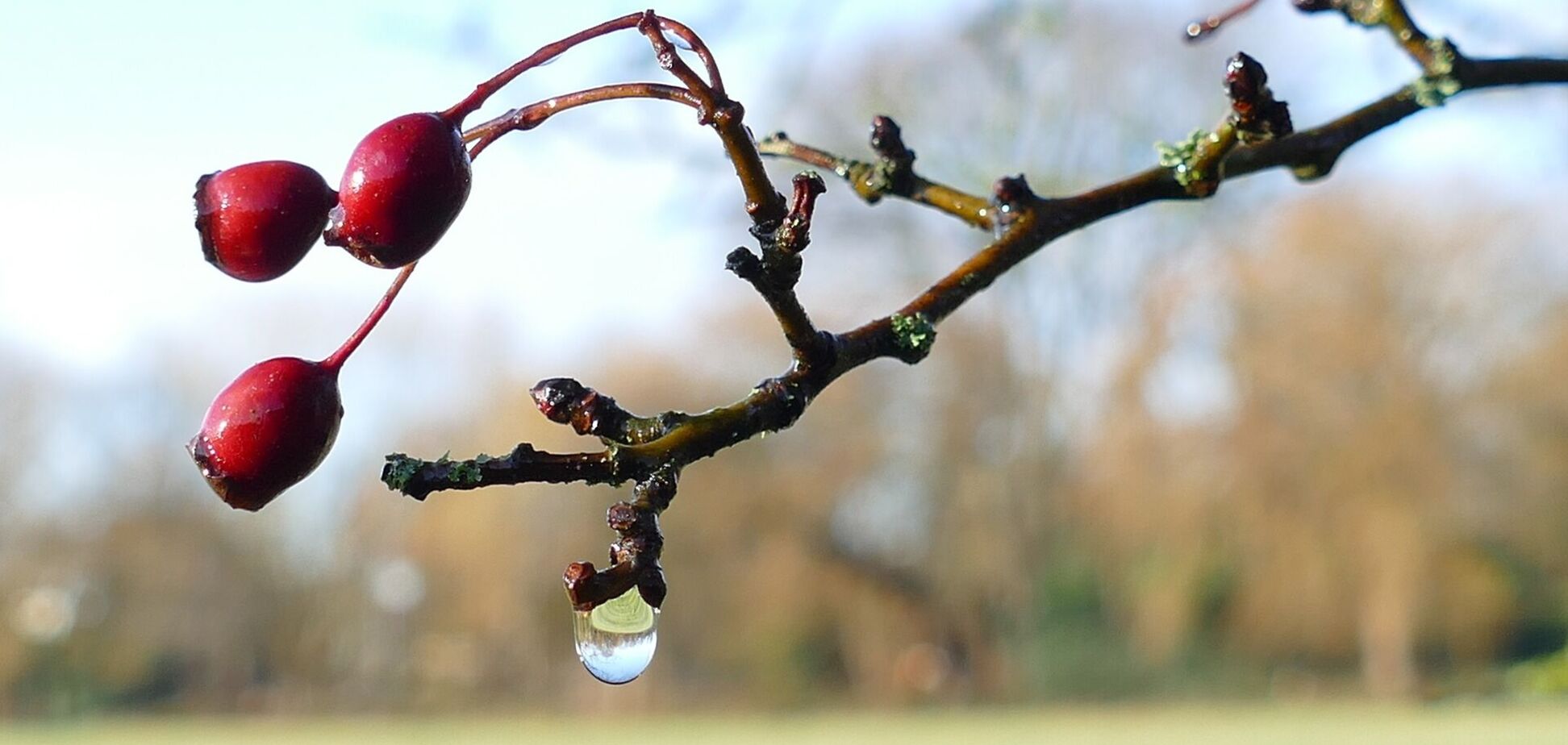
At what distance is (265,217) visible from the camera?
0.76 meters

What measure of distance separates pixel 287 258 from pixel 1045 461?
23.4m

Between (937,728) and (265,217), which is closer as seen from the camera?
(265,217)

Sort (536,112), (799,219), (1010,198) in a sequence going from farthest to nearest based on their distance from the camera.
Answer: (1010,198), (536,112), (799,219)

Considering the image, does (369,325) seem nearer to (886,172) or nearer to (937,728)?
(886,172)

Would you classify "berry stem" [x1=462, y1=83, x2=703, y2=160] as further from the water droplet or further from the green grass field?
the green grass field

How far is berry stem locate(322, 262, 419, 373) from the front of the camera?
0.79 metres

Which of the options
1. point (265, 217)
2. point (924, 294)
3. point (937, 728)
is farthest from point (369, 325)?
point (937, 728)

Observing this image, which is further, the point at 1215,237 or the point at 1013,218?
the point at 1215,237

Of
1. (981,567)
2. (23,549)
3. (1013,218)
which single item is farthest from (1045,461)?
(1013,218)

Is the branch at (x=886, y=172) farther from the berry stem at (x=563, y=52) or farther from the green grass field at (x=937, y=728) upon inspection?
the green grass field at (x=937, y=728)

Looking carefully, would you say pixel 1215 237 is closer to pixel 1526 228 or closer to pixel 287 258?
pixel 1526 228

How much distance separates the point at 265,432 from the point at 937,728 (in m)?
18.6

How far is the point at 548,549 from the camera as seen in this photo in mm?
22609

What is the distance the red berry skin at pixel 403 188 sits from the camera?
71cm
